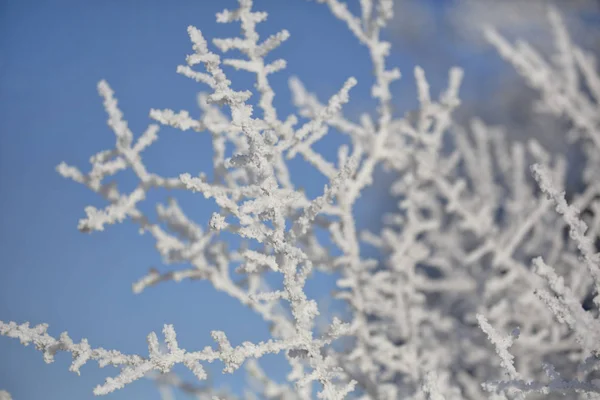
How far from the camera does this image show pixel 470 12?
5566mm

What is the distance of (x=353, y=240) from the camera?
2.27 meters

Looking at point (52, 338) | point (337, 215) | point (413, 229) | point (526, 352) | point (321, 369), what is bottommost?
point (321, 369)

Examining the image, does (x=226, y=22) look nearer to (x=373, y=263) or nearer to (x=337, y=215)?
(x=337, y=215)

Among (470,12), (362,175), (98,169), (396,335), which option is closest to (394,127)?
(362,175)

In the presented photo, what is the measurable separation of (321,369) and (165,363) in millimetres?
402

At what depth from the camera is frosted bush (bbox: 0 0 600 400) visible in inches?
47.1

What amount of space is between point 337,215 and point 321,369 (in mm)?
1081

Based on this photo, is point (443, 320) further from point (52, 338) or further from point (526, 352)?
point (52, 338)

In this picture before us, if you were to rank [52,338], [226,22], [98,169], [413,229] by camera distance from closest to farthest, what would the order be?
1. [52,338]
2. [226,22]
3. [98,169]
4. [413,229]

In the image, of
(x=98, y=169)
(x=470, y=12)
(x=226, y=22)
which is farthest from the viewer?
(x=470, y=12)

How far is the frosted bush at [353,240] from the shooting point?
120cm

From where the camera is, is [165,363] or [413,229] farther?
[413,229]

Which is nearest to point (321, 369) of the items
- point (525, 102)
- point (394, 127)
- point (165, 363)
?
point (165, 363)

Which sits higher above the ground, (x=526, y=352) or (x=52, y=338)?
(x=526, y=352)
